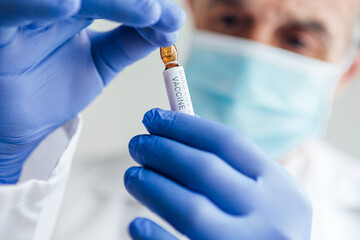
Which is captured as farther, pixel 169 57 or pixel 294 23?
pixel 294 23

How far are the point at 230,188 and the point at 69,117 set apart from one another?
0.38m

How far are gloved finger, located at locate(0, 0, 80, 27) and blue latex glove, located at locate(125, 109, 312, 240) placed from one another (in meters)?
0.24

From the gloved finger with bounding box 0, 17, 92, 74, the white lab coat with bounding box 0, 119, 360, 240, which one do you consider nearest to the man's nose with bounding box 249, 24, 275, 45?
the white lab coat with bounding box 0, 119, 360, 240

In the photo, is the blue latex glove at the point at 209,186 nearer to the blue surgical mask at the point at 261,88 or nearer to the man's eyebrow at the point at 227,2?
the blue surgical mask at the point at 261,88

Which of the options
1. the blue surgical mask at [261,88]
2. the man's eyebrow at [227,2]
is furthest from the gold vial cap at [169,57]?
the man's eyebrow at [227,2]

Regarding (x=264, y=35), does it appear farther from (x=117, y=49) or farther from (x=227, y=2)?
(x=117, y=49)

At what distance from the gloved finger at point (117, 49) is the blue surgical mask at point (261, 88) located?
63 cm

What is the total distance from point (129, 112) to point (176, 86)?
0.90 meters

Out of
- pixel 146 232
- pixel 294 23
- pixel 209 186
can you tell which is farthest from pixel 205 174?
pixel 294 23

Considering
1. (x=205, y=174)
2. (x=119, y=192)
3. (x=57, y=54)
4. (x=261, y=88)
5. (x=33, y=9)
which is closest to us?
(x=33, y=9)

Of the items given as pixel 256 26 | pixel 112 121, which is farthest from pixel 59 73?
pixel 112 121

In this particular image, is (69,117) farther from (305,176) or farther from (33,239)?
(305,176)

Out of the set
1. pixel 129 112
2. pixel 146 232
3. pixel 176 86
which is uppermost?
pixel 129 112

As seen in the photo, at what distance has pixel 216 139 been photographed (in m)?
0.65
